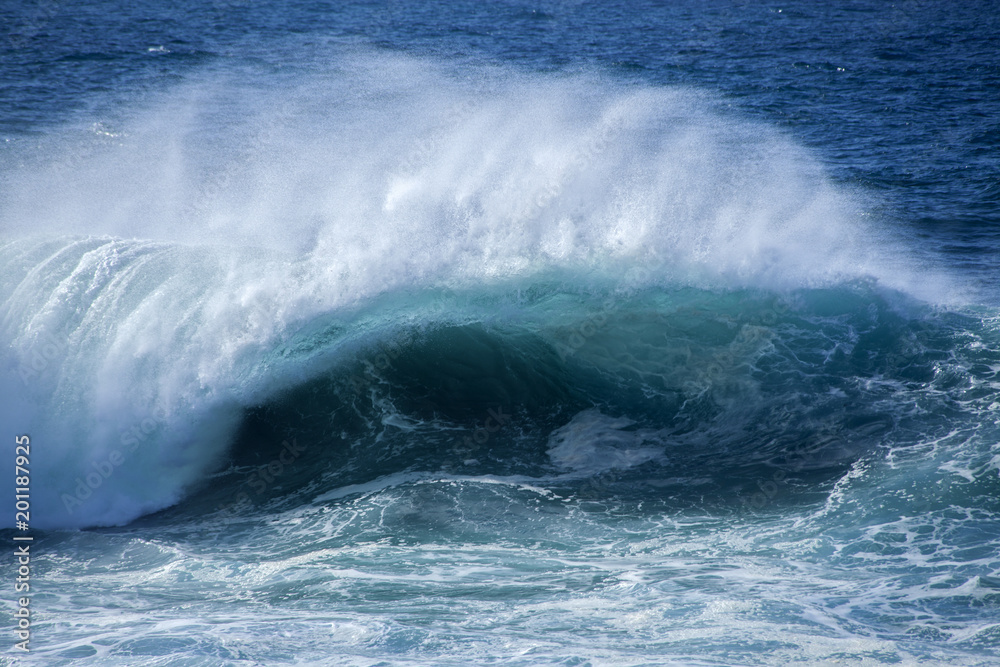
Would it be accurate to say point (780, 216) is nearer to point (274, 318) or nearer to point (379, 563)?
point (274, 318)

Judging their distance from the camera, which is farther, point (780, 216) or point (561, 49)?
point (561, 49)

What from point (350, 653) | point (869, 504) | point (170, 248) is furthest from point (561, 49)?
point (350, 653)

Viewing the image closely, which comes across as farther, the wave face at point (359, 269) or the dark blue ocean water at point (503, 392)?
the wave face at point (359, 269)

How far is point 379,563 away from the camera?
9.40m

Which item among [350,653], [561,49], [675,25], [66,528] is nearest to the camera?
[350,653]

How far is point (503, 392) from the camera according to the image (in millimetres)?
13031

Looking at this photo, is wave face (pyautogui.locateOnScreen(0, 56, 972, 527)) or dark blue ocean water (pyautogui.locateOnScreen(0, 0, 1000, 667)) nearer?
dark blue ocean water (pyautogui.locateOnScreen(0, 0, 1000, 667))

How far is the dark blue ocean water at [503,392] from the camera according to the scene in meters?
8.28

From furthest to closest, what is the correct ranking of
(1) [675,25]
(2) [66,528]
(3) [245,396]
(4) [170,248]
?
(1) [675,25] → (4) [170,248] → (3) [245,396] → (2) [66,528]

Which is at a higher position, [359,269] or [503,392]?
[359,269]

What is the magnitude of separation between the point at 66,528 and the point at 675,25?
4261 centimetres

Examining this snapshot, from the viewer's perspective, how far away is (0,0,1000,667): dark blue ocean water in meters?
8.28

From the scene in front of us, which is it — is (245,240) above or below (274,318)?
above

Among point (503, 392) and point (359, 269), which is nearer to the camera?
point (503, 392)
